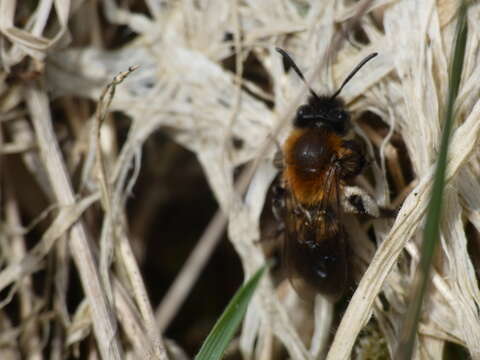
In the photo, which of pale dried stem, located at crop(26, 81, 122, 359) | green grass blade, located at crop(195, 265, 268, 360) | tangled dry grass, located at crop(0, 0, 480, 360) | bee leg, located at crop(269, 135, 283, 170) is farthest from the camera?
bee leg, located at crop(269, 135, 283, 170)

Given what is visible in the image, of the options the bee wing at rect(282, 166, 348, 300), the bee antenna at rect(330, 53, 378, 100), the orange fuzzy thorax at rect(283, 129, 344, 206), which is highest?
the bee antenna at rect(330, 53, 378, 100)

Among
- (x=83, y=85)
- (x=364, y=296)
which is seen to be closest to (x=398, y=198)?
(x=364, y=296)

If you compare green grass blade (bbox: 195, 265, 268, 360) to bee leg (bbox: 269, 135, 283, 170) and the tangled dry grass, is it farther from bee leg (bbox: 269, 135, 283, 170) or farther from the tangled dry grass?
bee leg (bbox: 269, 135, 283, 170)

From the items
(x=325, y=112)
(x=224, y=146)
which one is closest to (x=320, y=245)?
(x=325, y=112)

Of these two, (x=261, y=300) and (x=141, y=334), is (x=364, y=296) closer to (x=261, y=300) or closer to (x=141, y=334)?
(x=261, y=300)

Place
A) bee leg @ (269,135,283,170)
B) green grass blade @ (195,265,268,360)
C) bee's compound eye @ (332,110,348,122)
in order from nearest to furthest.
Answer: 1. green grass blade @ (195,265,268,360)
2. bee's compound eye @ (332,110,348,122)
3. bee leg @ (269,135,283,170)

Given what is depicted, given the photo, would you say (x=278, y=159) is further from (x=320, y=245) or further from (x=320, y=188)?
(x=320, y=245)

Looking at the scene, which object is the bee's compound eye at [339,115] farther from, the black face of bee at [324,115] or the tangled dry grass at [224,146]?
the tangled dry grass at [224,146]

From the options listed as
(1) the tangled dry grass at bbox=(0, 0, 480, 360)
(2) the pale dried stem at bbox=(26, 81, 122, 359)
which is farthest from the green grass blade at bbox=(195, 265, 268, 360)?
(2) the pale dried stem at bbox=(26, 81, 122, 359)
